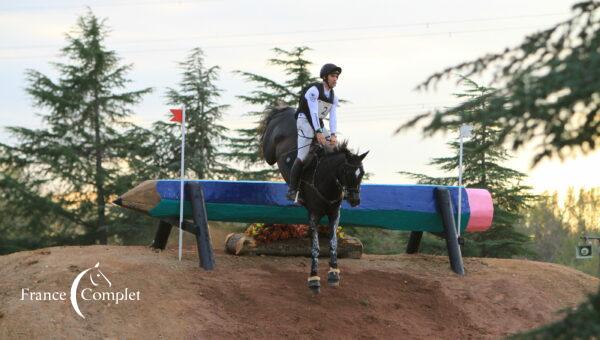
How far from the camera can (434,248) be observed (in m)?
26.3

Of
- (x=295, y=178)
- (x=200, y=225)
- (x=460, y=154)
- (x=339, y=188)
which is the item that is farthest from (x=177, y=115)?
(x=460, y=154)

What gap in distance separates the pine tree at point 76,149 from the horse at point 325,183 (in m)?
17.6

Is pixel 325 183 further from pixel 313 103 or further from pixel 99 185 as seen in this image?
pixel 99 185

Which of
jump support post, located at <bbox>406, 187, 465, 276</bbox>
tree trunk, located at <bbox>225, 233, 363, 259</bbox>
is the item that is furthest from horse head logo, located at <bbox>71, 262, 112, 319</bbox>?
jump support post, located at <bbox>406, 187, 465, 276</bbox>

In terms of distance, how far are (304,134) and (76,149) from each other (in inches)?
796

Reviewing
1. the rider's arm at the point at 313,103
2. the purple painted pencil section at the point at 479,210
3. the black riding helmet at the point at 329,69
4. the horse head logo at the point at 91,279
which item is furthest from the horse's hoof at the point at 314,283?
the purple painted pencil section at the point at 479,210

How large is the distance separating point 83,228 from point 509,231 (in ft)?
47.7

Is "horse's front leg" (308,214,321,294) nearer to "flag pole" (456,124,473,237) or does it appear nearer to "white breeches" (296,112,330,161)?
"white breeches" (296,112,330,161)

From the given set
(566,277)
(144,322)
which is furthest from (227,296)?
(566,277)

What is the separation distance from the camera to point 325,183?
1095 cm

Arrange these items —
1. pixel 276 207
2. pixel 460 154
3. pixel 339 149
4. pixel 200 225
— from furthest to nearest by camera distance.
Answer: pixel 460 154, pixel 276 207, pixel 200 225, pixel 339 149

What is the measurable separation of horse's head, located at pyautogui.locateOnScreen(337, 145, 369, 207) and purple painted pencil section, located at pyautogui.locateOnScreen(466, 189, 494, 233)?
13.7ft

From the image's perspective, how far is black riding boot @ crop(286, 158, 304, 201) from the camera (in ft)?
36.9

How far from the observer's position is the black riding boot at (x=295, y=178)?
1125 centimetres
